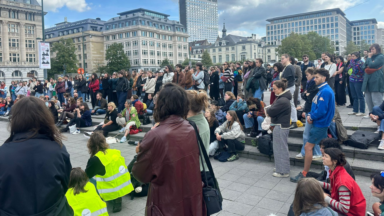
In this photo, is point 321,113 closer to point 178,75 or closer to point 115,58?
point 178,75

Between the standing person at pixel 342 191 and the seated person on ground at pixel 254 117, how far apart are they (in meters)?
4.31

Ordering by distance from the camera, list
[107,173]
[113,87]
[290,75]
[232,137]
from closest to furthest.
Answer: [107,173] < [232,137] < [290,75] < [113,87]

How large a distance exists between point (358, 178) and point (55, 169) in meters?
5.75

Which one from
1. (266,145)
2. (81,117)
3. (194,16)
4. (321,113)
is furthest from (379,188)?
(194,16)

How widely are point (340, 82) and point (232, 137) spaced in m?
5.93

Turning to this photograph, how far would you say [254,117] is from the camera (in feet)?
27.7

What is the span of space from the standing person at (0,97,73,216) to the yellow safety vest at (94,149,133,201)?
2.44 meters

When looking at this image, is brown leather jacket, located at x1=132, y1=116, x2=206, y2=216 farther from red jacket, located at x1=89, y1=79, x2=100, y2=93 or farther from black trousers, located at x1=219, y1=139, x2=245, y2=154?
red jacket, located at x1=89, y1=79, x2=100, y2=93

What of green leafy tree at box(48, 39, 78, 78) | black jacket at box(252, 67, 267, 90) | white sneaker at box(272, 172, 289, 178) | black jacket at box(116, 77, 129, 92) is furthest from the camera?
green leafy tree at box(48, 39, 78, 78)

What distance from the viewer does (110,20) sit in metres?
98.0

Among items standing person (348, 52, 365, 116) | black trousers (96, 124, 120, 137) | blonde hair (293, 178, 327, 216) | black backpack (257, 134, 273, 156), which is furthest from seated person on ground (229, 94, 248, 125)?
blonde hair (293, 178, 327, 216)

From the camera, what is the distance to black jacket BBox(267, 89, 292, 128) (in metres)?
5.91

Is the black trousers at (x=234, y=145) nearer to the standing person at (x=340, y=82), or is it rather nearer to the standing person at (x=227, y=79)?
the standing person at (x=227, y=79)

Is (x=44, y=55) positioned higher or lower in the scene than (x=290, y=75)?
higher
